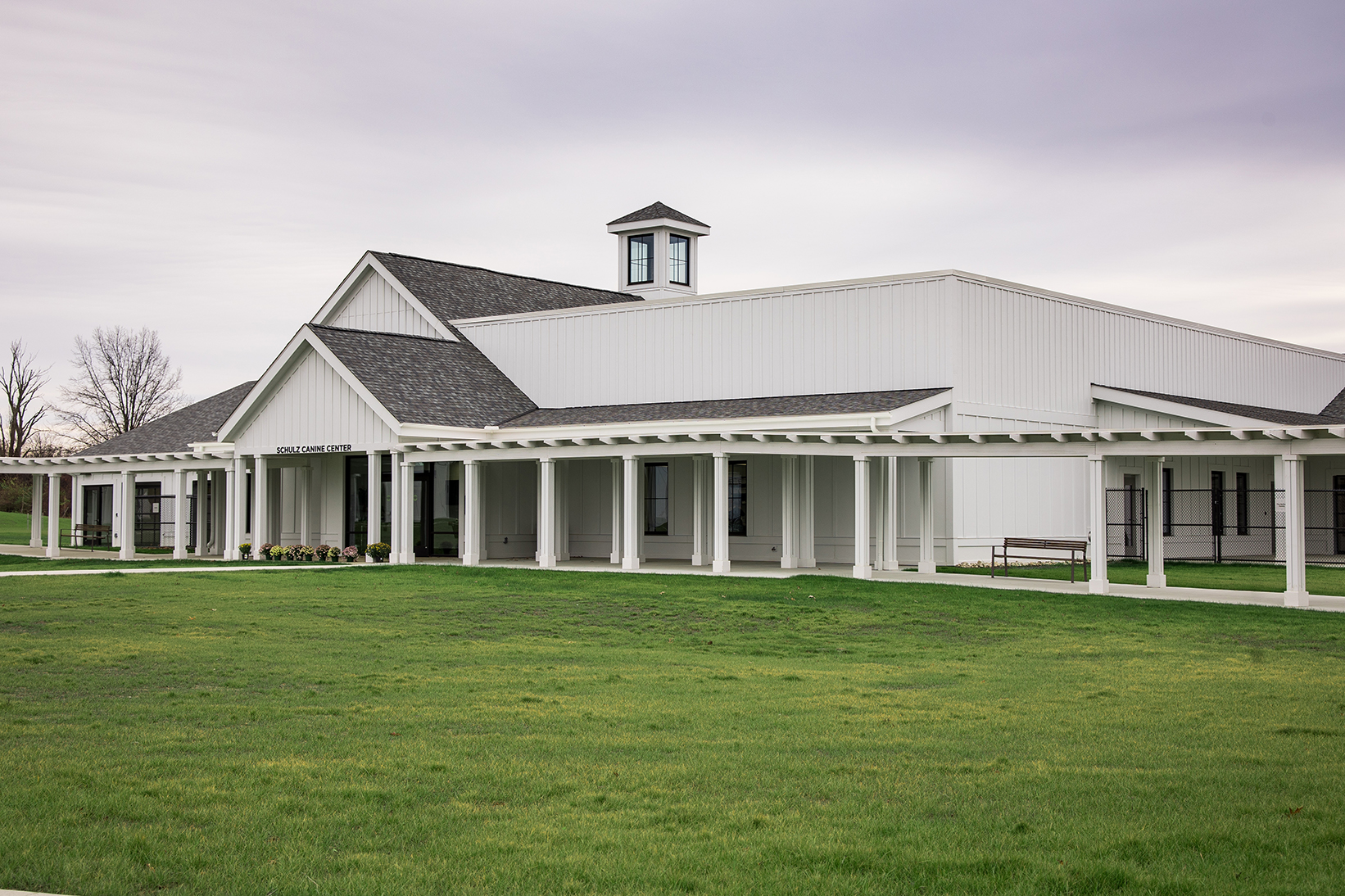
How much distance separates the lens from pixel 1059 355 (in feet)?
105

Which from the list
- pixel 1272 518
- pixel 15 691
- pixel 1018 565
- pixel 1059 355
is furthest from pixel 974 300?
pixel 15 691

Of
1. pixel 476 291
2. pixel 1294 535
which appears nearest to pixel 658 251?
pixel 476 291

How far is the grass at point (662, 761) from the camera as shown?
6.45 m

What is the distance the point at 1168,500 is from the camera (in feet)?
119

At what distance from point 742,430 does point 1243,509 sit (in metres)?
18.3

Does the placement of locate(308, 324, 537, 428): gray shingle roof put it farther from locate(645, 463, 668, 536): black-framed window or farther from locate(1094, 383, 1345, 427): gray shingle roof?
locate(1094, 383, 1345, 427): gray shingle roof

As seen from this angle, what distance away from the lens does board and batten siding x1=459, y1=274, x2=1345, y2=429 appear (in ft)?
97.5

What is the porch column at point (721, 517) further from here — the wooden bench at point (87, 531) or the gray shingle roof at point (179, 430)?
the wooden bench at point (87, 531)

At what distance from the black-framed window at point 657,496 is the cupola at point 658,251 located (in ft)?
36.3

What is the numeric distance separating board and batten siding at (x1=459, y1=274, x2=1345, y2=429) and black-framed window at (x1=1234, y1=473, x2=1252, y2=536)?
95.7 inches

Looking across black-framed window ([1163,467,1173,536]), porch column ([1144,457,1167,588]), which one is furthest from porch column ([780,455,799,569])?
black-framed window ([1163,467,1173,536])

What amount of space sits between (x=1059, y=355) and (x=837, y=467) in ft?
20.1

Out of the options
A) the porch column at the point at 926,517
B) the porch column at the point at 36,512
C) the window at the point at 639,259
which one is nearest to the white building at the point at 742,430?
the porch column at the point at 926,517

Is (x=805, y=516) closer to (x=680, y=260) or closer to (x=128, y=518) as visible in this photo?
(x=680, y=260)
